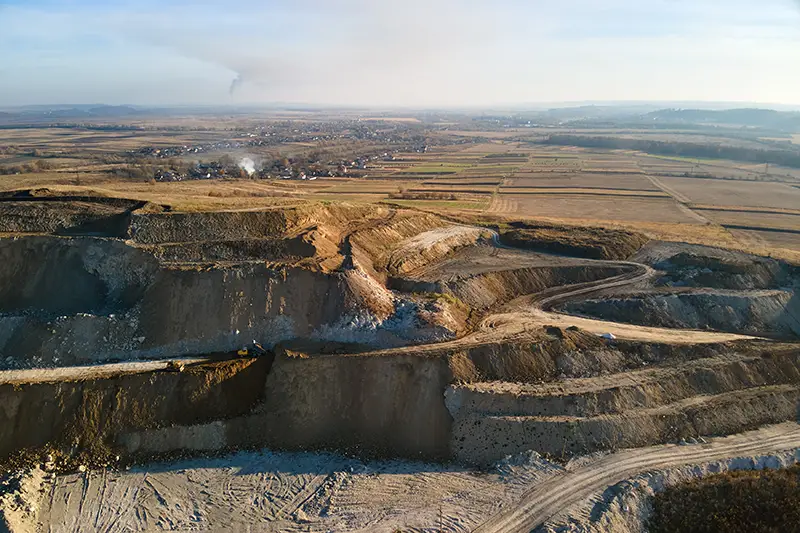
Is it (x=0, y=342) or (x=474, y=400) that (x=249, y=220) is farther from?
(x=474, y=400)

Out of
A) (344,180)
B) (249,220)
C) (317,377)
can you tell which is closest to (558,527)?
(317,377)

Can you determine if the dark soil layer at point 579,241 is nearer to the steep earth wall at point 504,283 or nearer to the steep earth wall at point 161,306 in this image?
the steep earth wall at point 504,283

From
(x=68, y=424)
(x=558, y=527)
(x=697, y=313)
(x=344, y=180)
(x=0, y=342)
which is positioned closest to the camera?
(x=558, y=527)

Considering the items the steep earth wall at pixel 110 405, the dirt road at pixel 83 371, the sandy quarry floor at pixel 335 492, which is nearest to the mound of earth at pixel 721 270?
the sandy quarry floor at pixel 335 492

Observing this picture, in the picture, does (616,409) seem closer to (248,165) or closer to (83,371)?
(83,371)

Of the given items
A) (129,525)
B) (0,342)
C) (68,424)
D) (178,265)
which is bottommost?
(129,525)

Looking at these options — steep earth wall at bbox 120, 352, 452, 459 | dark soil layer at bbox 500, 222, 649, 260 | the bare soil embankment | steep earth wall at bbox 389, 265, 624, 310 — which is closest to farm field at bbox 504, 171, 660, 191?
dark soil layer at bbox 500, 222, 649, 260

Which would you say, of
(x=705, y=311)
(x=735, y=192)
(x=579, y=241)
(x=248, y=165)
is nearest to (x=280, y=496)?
(x=705, y=311)
